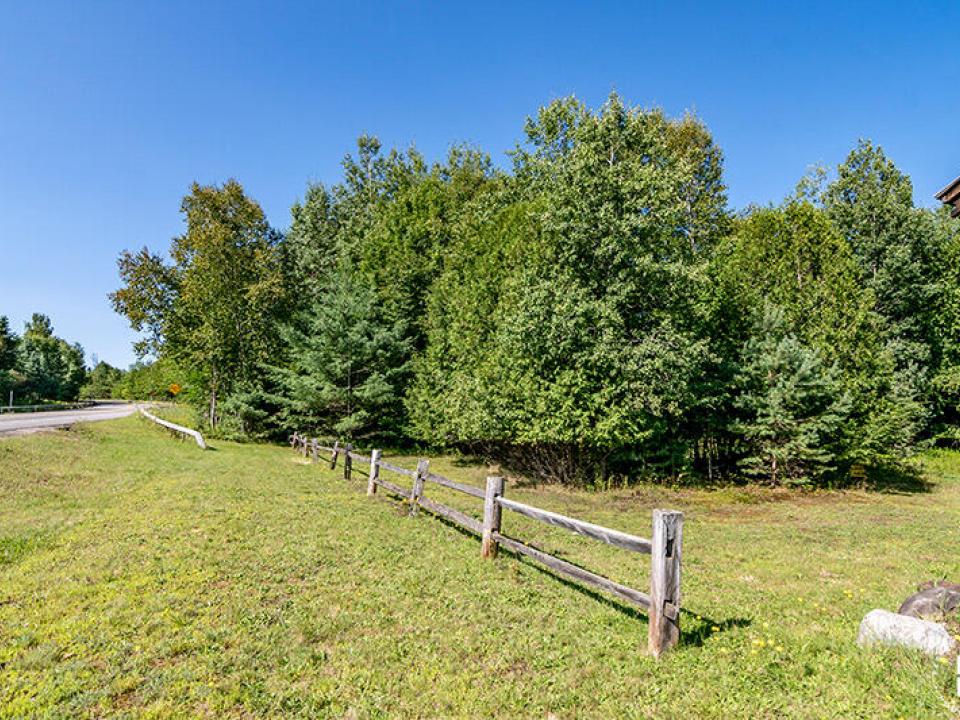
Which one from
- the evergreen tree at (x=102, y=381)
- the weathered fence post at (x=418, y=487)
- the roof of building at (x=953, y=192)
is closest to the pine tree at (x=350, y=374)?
the weathered fence post at (x=418, y=487)

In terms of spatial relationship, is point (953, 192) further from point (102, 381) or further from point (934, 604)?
point (102, 381)

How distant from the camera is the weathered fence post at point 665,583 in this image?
4363 mm

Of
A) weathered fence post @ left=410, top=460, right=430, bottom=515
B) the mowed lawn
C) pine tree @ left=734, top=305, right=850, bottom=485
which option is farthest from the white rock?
pine tree @ left=734, top=305, right=850, bottom=485

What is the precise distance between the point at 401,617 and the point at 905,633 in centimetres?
460

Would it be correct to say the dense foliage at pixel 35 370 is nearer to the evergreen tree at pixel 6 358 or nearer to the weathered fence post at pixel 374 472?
the evergreen tree at pixel 6 358

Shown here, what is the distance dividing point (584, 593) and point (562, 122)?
27093 mm

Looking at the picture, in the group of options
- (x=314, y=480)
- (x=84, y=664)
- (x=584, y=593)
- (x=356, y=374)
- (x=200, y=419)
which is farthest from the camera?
(x=200, y=419)

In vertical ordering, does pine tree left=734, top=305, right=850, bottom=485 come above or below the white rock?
above

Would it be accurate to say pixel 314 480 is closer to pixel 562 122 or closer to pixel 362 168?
pixel 562 122

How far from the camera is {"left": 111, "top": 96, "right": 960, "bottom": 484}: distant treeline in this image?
1509 centimetres

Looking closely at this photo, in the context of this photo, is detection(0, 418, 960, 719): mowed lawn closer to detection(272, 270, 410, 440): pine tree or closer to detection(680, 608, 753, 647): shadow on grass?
detection(680, 608, 753, 647): shadow on grass

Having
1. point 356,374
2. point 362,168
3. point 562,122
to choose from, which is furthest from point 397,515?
point 362,168

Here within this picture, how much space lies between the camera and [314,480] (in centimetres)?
1425

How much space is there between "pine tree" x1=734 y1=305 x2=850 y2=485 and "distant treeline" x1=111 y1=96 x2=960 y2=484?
8 centimetres
